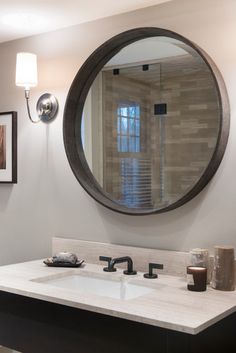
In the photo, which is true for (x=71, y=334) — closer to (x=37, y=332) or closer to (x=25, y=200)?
(x=37, y=332)

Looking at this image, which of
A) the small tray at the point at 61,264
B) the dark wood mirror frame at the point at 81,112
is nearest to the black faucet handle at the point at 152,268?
the dark wood mirror frame at the point at 81,112

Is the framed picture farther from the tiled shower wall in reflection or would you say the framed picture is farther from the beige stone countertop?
the beige stone countertop

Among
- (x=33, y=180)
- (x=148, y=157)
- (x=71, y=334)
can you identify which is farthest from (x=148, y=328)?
(x=33, y=180)

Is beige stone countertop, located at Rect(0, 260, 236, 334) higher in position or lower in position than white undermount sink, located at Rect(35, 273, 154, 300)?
higher

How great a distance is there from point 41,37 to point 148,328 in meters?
1.85

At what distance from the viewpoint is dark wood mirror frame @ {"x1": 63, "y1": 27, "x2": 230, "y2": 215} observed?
2.05 meters

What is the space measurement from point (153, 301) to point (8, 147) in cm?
152

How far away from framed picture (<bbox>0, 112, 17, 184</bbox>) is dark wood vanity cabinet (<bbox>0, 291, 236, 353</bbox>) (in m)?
0.98

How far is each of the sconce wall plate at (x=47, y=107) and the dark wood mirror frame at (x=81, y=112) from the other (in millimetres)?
113

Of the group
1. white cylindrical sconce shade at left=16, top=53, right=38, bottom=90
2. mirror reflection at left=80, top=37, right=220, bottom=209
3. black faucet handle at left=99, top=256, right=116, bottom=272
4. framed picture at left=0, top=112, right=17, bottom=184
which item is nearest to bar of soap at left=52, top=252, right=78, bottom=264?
black faucet handle at left=99, top=256, right=116, bottom=272

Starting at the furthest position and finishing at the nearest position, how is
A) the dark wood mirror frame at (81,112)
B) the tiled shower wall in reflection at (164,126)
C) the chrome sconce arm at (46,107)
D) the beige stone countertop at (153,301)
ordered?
the chrome sconce arm at (46,107) → the tiled shower wall in reflection at (164,126) → the dark wood mirror frame at (81,112) → the beige stone countertop at (153,301)

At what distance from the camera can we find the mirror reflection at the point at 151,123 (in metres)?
2.19

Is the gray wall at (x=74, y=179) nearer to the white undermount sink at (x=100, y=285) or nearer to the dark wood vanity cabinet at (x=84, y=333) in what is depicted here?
the white undermount sink at (x=100, y=285)

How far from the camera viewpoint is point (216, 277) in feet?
6.33
